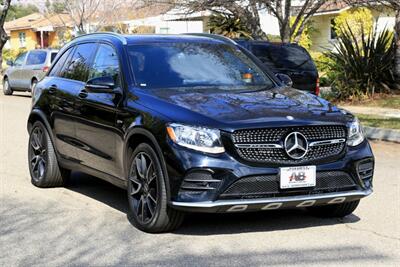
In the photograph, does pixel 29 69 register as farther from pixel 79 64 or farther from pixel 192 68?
→ pixel 192 68

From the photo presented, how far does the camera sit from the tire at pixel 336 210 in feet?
20.5

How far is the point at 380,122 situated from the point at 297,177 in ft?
27.4

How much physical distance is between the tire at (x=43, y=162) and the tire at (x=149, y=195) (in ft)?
6.59

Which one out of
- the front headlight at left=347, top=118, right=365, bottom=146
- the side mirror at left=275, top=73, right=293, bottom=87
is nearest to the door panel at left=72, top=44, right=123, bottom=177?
the side mirror at left=275, top=73, right=293, bottom=87

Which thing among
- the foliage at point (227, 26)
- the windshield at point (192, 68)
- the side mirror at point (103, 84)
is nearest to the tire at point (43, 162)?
the side mirror at point (103, 84)

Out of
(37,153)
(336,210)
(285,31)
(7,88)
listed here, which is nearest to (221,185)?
(336,210)

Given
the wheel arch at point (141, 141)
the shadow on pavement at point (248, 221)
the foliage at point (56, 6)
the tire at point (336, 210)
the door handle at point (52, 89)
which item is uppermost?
the foliage at point (56, 6)

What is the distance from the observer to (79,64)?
25.1ft

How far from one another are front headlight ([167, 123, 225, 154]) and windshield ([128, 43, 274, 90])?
3.30 feet

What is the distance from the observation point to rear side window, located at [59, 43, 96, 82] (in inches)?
292

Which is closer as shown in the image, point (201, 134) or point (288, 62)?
point (201, 134)

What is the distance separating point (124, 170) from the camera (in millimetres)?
6270

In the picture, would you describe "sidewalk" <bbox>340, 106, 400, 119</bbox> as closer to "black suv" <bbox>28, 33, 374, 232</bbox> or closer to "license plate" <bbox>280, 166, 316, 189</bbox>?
"black suv" <bbox>28, 33, 374, 232</bbox>

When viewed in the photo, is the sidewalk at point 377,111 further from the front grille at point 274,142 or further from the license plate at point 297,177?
the license plate at point 297,177
